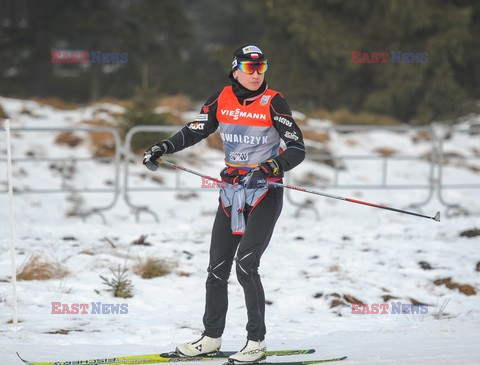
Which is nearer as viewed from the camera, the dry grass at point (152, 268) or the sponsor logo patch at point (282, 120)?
the sponsor logo patch at point (282, 120)

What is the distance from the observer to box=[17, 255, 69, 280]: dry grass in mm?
7625

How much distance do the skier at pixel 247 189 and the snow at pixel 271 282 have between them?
1.82ft

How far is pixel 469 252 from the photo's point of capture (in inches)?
344

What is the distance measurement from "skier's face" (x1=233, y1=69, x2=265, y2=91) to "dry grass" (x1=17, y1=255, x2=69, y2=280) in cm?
331

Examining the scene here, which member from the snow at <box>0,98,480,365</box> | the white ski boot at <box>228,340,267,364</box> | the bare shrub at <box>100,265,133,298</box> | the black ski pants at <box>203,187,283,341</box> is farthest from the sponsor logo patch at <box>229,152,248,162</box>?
the bare shrub at <box>100,265,133,298</box>

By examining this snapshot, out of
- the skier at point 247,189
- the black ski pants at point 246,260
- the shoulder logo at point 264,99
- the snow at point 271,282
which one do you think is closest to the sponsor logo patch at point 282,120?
the skier at point 247,189

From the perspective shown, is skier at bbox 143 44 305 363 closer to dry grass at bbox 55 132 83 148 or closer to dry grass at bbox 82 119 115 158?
dry grass at bbox 82 119 115 158

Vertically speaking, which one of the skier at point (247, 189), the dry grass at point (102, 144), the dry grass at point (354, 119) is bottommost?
the skier at point (247, 189)

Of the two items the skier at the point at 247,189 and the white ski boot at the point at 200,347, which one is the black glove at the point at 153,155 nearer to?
the skier at the point at 247,189

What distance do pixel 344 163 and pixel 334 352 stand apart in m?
11.0

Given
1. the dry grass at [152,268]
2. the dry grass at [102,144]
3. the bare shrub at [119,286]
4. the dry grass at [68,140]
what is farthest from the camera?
the dry grass at [68,140]

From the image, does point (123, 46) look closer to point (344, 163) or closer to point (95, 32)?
point (95, 32)

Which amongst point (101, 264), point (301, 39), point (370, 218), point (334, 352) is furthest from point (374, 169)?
point (334, 352)

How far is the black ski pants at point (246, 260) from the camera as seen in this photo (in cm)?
525
